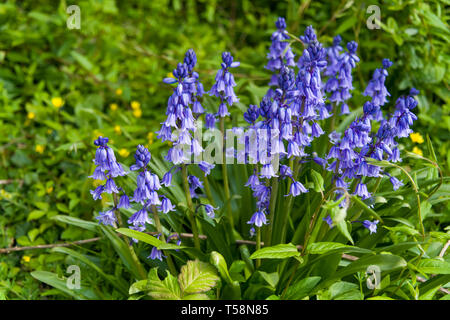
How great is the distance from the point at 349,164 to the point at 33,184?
318 centimetres

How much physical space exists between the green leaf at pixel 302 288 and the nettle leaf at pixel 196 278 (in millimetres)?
486

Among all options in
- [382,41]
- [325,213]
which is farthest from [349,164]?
[382,41]

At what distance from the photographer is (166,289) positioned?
7.79 ft

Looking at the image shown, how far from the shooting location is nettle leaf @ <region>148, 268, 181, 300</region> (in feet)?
7.78

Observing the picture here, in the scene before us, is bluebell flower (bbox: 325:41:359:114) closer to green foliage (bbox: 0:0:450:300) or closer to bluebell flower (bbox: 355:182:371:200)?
green foliage (bbox: 0:0:450:300)

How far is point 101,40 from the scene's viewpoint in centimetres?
580

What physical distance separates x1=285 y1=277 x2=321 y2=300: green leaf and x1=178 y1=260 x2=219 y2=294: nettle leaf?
0.49 metres

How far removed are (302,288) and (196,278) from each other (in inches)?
25.4

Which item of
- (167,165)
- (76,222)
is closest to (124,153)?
(167,165)

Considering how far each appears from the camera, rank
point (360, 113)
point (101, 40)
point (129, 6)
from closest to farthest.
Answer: point (360, 113)
point (101, 40)
point (129, 6)

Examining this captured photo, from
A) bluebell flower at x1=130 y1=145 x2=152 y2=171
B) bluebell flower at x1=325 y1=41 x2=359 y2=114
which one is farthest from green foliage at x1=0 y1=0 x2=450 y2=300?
bluebell flower at x1=325 y1=41 x2=359 y2=114
